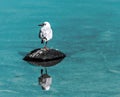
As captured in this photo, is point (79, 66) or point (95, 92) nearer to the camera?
point (95, 92)

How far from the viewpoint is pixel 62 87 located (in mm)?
13516

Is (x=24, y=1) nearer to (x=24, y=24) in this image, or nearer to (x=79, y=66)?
(x=24, y=24)

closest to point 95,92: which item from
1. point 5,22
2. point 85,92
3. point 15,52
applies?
point 85,92

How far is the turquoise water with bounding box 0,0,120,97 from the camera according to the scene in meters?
13.5

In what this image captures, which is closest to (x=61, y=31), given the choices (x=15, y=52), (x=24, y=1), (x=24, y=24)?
(x=24, y=24)

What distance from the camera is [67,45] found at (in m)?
16.8

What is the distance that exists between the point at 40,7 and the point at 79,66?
6674mm

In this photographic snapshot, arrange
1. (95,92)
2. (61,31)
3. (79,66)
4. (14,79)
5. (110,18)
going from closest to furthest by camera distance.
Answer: (95,92) < (14,79) < (79,66) < (61,31) < (110,18)

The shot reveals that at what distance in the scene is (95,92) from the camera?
13172 mm

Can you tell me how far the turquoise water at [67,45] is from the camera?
44.4ft

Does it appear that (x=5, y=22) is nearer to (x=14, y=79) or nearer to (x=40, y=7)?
(x=40, y=7)

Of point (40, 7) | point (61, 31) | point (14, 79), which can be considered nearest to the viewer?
point (14, 79)

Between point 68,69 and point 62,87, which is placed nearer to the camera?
point 62,87

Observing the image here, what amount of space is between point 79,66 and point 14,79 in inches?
71.3
